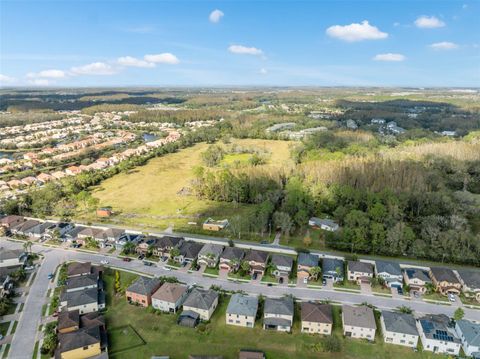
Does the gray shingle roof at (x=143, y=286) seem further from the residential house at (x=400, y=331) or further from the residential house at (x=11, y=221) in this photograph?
the residential house at (x=11, y=221)

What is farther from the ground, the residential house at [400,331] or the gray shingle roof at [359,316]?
the gray shingle roof at [359,316]

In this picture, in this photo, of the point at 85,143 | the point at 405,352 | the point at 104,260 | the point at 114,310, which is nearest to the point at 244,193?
the point at 104,260

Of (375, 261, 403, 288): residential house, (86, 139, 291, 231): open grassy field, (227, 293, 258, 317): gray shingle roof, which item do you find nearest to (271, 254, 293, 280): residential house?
(227, 293, 258, 317): gray shingle roof

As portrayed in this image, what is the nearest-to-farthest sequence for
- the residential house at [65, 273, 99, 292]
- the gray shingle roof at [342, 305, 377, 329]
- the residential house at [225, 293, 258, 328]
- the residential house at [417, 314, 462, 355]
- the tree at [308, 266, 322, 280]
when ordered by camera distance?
the residential house at [417, 314, 462, 355]
the gray shingle roof at [342, 305, 377, 329]
the residential house at [225, 293, 258, 328]
the residential house at [65, 273, 99, 292]
the tree at [308, 266, 322, 280]

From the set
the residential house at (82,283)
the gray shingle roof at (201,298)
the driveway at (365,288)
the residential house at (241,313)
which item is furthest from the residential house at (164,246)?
the driveway at (365,288)

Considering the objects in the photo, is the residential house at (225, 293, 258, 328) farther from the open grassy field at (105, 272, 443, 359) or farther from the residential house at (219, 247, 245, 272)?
the residential house at (219, 247, 245, 272)

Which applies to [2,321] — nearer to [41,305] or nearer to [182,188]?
[41,305]

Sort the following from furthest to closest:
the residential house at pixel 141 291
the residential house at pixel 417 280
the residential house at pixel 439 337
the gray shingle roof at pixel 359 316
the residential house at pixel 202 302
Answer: the residential house at pixel 417 280, the residential house at pixel 141 291, the residential house at pixel 202 302, the gray shingle roof at pixel 359 316, the residential house at pixel 439 337
